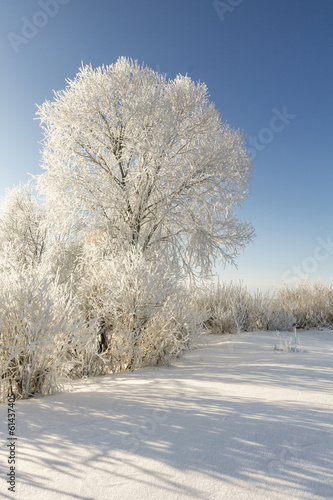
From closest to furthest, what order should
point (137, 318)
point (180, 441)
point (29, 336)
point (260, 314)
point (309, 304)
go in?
point (180, 441), point (29, 336), point (137, 318), point (260, 314), point (309, 304)

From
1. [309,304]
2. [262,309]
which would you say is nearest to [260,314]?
[262,309]

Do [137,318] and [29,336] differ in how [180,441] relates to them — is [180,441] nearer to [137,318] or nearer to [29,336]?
[29,336]

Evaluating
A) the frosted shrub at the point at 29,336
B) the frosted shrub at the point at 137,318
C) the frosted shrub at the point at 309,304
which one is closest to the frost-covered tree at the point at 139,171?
the frosted shrub at the point at 309,304

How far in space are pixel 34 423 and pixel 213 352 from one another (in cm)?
380

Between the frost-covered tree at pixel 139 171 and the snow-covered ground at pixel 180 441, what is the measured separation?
22.2 ft

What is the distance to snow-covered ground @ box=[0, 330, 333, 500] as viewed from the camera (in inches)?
62.5

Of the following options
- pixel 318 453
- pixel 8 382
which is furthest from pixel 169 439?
pixel 8 382

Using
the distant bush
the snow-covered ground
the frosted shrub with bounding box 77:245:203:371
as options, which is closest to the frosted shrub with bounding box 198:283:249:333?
the distant bush

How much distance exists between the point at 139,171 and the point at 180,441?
8.56 meters

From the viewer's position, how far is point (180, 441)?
6.64 feet

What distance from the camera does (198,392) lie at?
311cm

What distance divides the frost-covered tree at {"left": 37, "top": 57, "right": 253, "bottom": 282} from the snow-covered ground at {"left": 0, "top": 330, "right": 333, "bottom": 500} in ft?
22.2

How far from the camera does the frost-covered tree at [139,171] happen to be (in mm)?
9898

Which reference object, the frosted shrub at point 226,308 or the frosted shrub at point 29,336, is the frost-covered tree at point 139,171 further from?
the frosted shrub at point 29,336
